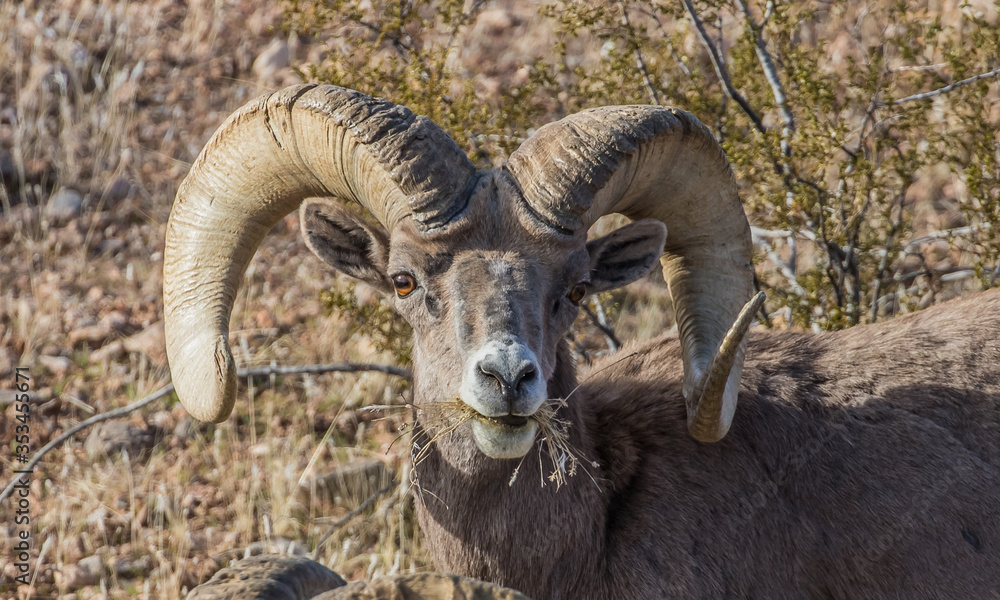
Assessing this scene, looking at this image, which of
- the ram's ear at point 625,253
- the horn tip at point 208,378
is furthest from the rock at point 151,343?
the ram's ear at point 625,253

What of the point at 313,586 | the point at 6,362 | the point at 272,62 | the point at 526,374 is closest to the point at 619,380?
the point at 526,374

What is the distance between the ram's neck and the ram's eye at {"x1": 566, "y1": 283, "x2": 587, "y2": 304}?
48 centimetres

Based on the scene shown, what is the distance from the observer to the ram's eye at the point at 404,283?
5504 mm

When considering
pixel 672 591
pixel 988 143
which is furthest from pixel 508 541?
pixel 988 143

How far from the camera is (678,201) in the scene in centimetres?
596

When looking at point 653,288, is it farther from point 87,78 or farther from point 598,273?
point 87,78

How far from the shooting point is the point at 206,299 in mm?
5887

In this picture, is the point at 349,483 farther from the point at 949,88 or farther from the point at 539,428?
Result: the point at 949,88

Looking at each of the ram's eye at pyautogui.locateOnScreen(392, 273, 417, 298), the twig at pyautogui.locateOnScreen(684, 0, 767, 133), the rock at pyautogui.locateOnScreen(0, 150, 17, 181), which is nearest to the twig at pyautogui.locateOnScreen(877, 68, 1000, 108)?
the twig at pyautogui.locateOnScreen(684, 0, 767, 133)

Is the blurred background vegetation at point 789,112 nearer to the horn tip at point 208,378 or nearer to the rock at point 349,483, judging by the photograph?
the rock at point 349,483

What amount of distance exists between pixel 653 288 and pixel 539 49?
488 centimetres

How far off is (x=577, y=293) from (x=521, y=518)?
1226 mm

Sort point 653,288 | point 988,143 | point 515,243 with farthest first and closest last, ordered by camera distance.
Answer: point 653,288
point 988,143
point 515,243

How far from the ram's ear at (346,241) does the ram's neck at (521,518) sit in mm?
1121
